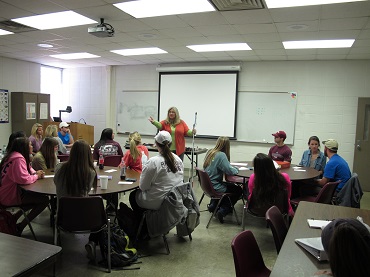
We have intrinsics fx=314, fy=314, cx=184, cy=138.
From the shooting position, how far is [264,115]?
705 centimetres

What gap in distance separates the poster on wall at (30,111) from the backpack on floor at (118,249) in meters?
5.65

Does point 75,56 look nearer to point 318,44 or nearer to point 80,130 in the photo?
point 80,130

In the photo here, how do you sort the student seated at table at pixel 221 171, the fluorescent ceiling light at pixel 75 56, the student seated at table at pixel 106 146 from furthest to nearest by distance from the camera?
the fluorescent ceiling light at pixel 75 56
the student seated at table at pixel 106 146
the student seated at table at pixel 221 171

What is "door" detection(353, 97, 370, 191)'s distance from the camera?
6.30m

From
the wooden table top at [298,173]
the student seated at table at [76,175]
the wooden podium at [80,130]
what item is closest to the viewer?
the student seated at table at [76,175]

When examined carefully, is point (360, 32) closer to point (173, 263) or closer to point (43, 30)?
point (173, 263)

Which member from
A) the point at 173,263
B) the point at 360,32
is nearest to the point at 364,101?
the point at 360,32

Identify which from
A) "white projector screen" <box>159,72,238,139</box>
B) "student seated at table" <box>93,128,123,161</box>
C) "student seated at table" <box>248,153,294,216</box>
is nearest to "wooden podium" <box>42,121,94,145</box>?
"white projector screen" <box>159,72,238,139</box>

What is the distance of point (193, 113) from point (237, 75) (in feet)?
4.54

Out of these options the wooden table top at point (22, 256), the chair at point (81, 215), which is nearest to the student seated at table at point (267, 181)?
the chair at point (81, 215)

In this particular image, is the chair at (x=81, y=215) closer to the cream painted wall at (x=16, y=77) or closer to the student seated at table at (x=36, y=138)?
the student seated at table at (x=36, y=138)

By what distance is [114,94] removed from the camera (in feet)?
28.2

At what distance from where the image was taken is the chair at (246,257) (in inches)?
68.2

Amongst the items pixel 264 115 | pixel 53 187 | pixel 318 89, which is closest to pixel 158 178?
pixel 53 187
